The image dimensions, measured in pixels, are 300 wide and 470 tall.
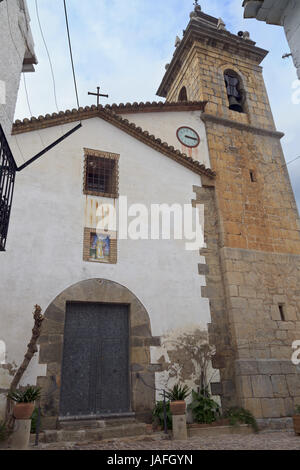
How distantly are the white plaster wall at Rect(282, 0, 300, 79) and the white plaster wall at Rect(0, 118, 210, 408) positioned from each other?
201 inches

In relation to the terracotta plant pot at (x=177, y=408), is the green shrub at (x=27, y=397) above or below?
above

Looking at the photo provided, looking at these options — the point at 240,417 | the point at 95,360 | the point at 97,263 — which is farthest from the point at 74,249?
the point at 240,417

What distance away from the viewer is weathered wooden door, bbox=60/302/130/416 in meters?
6.67

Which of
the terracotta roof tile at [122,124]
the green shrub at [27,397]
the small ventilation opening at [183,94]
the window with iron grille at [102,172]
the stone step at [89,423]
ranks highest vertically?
the small ventilation opening at [183,94]

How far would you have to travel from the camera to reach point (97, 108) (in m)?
9.14

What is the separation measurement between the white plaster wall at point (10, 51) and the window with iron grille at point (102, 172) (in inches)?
115

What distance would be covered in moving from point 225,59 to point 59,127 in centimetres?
686

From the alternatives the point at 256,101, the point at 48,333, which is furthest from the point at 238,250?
the point at 256,101

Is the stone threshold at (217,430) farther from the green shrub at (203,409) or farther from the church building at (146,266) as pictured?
the church building at (146,266)

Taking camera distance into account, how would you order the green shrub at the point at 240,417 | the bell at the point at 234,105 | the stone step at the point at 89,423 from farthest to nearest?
the bell at the point at 234,105 → the green shrub at the point at 240,417 → the stone step at the point at 89,423

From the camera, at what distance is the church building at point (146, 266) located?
6.82 m

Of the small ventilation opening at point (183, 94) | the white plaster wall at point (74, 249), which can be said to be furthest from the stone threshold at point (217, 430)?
the small ventilation opening at point (183, 94)

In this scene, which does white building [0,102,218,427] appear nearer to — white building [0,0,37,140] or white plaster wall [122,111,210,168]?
white plaster wall [122,111,210,168]
